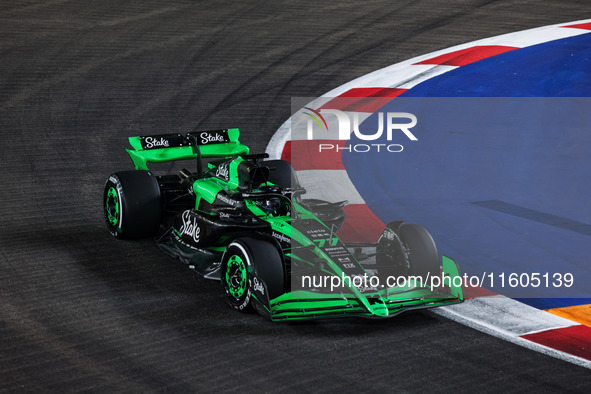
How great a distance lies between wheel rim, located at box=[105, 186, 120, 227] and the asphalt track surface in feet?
0.63

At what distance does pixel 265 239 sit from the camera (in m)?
7.03

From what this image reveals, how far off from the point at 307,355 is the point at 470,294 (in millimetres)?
2120

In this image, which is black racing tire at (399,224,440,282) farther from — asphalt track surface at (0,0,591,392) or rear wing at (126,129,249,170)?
rear wing at (126,129,249,170)

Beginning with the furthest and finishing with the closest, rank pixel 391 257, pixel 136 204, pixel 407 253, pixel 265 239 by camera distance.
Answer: pixel 136 204
pixel 391 257
pixel 407 253
pixel 265 239

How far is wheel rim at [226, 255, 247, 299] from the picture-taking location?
22.9 ft

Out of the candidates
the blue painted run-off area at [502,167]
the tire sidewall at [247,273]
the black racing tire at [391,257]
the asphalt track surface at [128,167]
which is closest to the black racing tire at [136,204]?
the asphalt track surface at [128,167]

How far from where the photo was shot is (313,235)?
7.26 meters

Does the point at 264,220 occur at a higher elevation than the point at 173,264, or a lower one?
higher

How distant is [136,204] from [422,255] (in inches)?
124

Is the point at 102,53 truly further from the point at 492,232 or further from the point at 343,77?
the point at 492,232

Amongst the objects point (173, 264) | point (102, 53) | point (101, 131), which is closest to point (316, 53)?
point (102, 53)

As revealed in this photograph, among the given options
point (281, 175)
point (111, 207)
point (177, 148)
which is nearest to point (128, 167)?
point (177, 148)

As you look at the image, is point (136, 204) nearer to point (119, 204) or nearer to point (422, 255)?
point (119, 204)

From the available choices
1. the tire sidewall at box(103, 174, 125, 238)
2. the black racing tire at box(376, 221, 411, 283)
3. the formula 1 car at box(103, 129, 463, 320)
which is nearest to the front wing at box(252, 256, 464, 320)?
the formula 1 car at box(103, 129, 463, 320)
